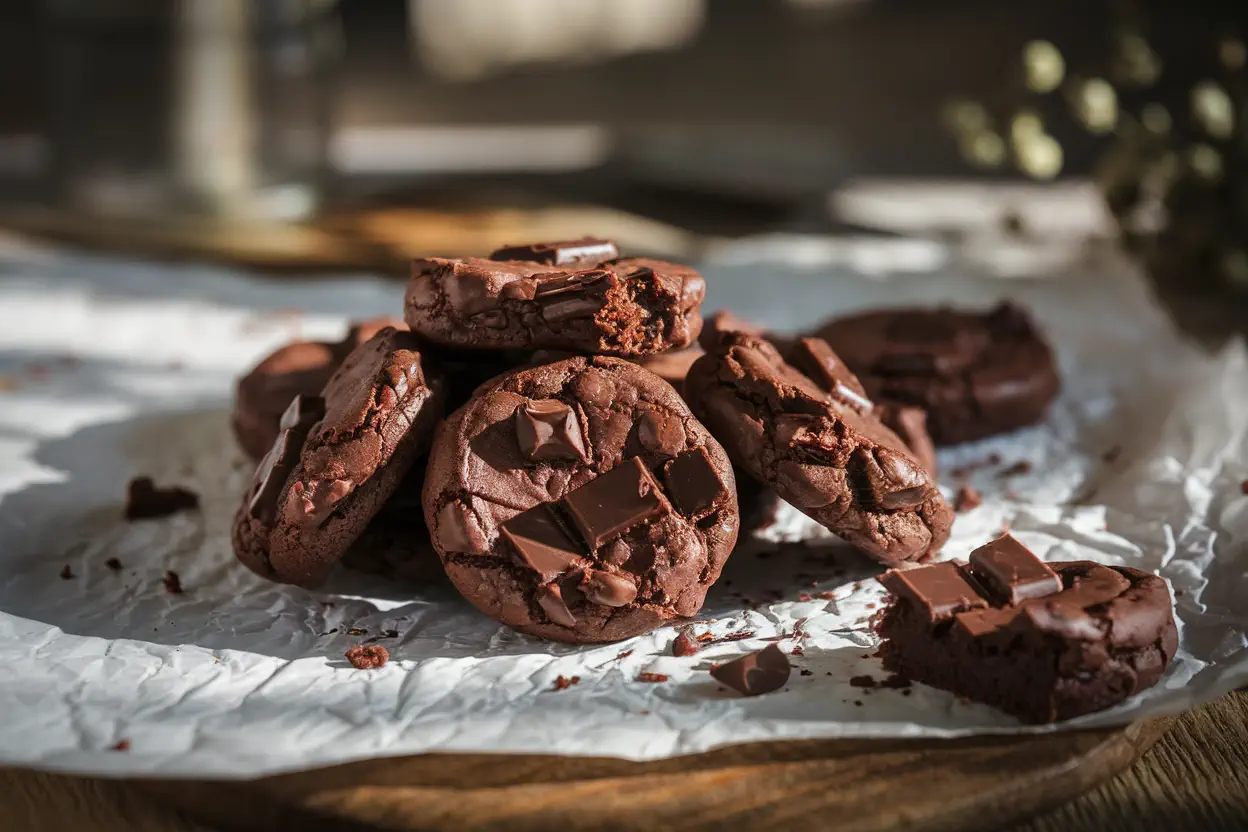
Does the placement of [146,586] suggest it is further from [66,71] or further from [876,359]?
[66,71]

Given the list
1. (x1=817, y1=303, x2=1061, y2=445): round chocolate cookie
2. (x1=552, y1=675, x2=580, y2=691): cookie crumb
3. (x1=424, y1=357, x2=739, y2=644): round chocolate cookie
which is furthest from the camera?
(x1=817, y1=303, x2=1061, y2=445): round chocolate cookie

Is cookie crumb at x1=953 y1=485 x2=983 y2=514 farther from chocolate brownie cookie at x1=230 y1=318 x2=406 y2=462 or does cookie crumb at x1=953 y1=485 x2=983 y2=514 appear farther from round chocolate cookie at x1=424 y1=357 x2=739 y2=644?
chocolate brownie cookie at x1=230 y1=318 x2=406 y2=462

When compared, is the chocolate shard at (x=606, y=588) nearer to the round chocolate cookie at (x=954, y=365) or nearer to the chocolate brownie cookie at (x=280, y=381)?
the chocolate brownie cookie at (x=280, y=381)

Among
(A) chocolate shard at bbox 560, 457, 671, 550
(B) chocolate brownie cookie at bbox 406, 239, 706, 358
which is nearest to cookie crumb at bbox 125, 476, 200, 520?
(B) chocolate brownie cookie at bbox 406, 239, 706, 358

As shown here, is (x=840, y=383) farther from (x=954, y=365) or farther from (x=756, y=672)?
(x=954, y=365)

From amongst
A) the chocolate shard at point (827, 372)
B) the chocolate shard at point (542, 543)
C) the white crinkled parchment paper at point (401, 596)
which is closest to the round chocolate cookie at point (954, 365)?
the white crinkled parchment paper at point (401, 596)
